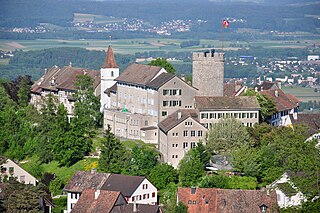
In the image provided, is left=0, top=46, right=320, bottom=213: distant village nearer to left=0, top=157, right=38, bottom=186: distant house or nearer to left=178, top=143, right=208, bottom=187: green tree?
left=0, top=157, right=38, bottom=186: distant house

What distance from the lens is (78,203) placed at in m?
69.8

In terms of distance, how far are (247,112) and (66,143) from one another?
16.4 metres

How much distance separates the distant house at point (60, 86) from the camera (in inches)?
4004

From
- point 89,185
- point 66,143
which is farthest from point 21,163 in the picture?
point 89,185

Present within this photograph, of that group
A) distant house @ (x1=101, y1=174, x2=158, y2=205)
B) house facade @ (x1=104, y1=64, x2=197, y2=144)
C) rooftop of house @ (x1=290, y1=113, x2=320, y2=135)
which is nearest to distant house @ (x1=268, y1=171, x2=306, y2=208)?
distant house @ (x1=101, y1=174, x2=158, y2=205)

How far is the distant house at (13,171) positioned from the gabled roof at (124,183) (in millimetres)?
12064

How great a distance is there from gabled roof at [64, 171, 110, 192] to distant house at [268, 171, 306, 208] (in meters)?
13.3

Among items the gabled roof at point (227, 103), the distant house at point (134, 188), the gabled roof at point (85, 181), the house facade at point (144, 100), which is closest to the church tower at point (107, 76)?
the house facade at point (144, 100)

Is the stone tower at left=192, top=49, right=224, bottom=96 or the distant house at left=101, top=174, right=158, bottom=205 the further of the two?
the stone tower at left=192, top=49, right=224, bottom=96

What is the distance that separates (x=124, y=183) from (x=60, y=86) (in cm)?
3530

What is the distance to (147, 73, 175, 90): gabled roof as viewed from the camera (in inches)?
3312

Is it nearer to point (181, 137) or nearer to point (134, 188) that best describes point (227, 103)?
point (181, 137)

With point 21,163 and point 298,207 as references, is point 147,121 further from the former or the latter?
point 298,207

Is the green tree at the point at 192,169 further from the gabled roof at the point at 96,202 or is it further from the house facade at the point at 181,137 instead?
the gabled roof at the point at 96,202
